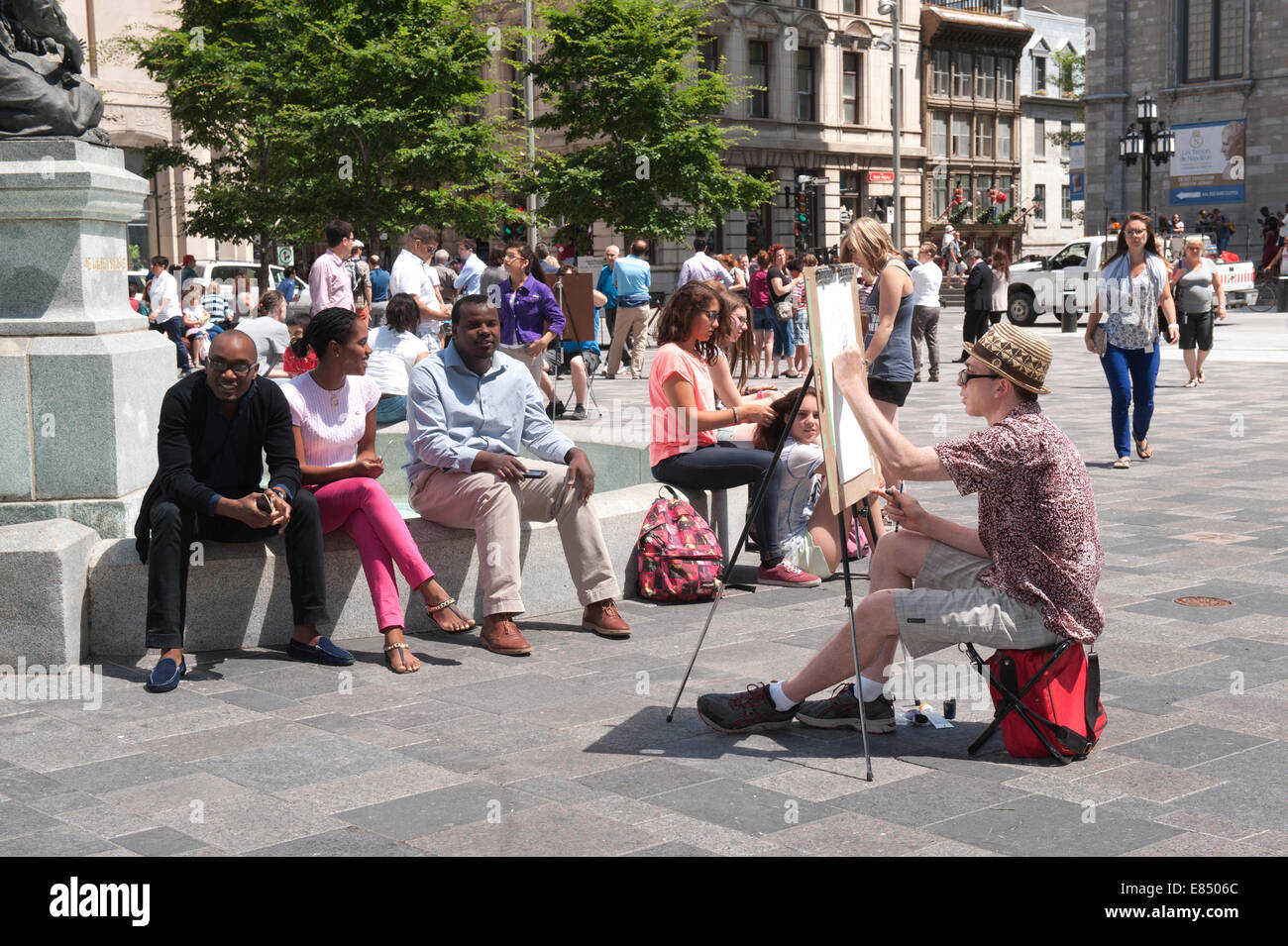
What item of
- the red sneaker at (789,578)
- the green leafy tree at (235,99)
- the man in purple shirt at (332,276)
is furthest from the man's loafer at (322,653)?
the green leafy tree at (235,99)

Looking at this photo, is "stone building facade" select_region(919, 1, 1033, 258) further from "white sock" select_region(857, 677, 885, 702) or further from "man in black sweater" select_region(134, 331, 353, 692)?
"white sock" select_region(857, 677, 885, 702)

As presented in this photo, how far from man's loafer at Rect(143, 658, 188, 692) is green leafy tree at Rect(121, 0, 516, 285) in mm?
23142

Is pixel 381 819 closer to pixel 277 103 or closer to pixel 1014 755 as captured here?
pixel 1014 755

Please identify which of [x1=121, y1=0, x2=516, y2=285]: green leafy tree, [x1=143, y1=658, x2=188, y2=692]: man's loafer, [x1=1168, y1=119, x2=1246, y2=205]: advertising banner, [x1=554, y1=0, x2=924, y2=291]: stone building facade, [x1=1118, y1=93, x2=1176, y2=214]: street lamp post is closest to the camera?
[x1=143, y1=658, x2=188, y2=692]: man's loafer

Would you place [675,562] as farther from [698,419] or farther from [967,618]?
[967,618]

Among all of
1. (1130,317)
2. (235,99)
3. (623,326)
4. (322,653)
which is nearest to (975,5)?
(235,99)

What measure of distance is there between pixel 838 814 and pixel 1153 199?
5414 cm

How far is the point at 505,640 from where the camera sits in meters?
6.40

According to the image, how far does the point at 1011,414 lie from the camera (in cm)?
484

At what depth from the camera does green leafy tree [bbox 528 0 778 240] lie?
35.2m

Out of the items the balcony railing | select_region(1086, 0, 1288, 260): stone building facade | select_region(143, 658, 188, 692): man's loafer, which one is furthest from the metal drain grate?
the balcony railing

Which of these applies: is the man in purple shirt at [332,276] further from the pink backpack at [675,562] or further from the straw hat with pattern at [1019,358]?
the straw hat with pattern at [1019,358]
